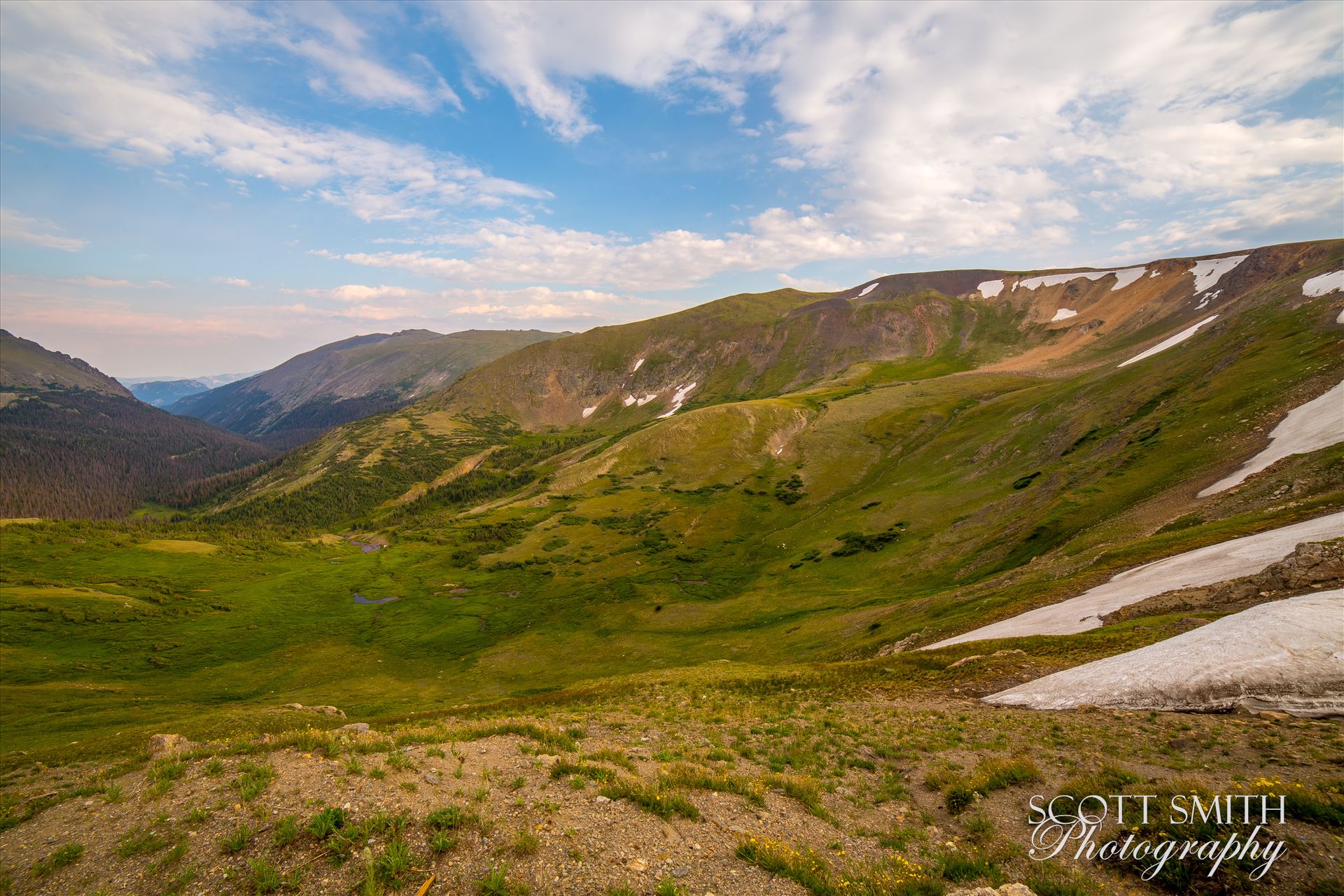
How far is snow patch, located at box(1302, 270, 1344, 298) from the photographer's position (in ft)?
272

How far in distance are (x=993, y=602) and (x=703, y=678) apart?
2341 cm

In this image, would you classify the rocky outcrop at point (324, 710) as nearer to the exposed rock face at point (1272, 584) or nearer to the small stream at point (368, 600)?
the exposed rock face at point (1272, 584)

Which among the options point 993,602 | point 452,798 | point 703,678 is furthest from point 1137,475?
point 452,798

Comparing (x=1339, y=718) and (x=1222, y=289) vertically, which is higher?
(x=1222, y=289)

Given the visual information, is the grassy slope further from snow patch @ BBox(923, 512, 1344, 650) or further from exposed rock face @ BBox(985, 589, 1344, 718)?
exposed rock face @ BBox(985, 589, 1344, 718)

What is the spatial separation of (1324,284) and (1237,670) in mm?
125529

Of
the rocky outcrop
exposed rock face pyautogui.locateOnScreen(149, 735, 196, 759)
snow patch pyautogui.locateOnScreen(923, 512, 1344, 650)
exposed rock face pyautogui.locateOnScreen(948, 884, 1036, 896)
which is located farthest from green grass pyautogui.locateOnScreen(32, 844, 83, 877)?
snow patch pyautogui.locateOnScreen(923, 512, 1344, 650)

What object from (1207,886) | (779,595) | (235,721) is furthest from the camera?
(779,595)

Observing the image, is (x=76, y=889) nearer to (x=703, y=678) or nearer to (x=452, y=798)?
(x=452, y=798)

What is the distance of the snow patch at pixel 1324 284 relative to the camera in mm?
82875

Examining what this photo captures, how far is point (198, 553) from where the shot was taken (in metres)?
136

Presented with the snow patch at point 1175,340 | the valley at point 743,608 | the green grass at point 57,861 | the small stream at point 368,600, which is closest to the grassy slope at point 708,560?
the valley at point 743,608

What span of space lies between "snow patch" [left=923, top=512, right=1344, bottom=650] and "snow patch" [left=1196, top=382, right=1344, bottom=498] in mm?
16465

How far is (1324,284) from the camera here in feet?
289
